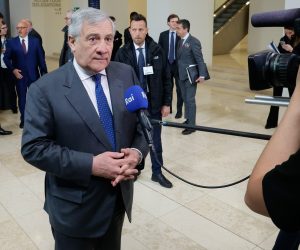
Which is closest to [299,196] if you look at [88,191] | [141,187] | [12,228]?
[88,191]

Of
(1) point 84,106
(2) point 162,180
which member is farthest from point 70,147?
(2) point 162,180

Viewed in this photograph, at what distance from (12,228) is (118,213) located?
1.57m

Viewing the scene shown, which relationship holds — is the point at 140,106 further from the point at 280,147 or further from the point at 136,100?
the point at 280,147

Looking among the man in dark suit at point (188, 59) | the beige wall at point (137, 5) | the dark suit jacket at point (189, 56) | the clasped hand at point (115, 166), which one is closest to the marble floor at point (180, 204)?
the man in dark suit at point (188, 59)

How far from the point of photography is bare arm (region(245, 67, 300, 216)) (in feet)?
2.64

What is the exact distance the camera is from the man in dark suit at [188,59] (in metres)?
5.11

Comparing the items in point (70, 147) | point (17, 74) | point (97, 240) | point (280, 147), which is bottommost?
point (97, 240)

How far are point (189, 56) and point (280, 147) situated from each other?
449 centimetres

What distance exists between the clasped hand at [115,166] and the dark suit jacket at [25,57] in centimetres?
425

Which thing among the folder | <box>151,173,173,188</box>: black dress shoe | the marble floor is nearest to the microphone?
the marble floor

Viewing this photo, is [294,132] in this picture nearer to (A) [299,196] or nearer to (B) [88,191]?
(A) [299,196]

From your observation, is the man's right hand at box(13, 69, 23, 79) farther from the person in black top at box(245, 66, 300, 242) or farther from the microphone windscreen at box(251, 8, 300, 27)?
the person in black top at box(245, 66, 300, 242)

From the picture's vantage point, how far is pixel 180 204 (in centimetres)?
325

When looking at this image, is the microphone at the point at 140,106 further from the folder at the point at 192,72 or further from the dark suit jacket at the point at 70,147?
the folder at the point at 192,72
